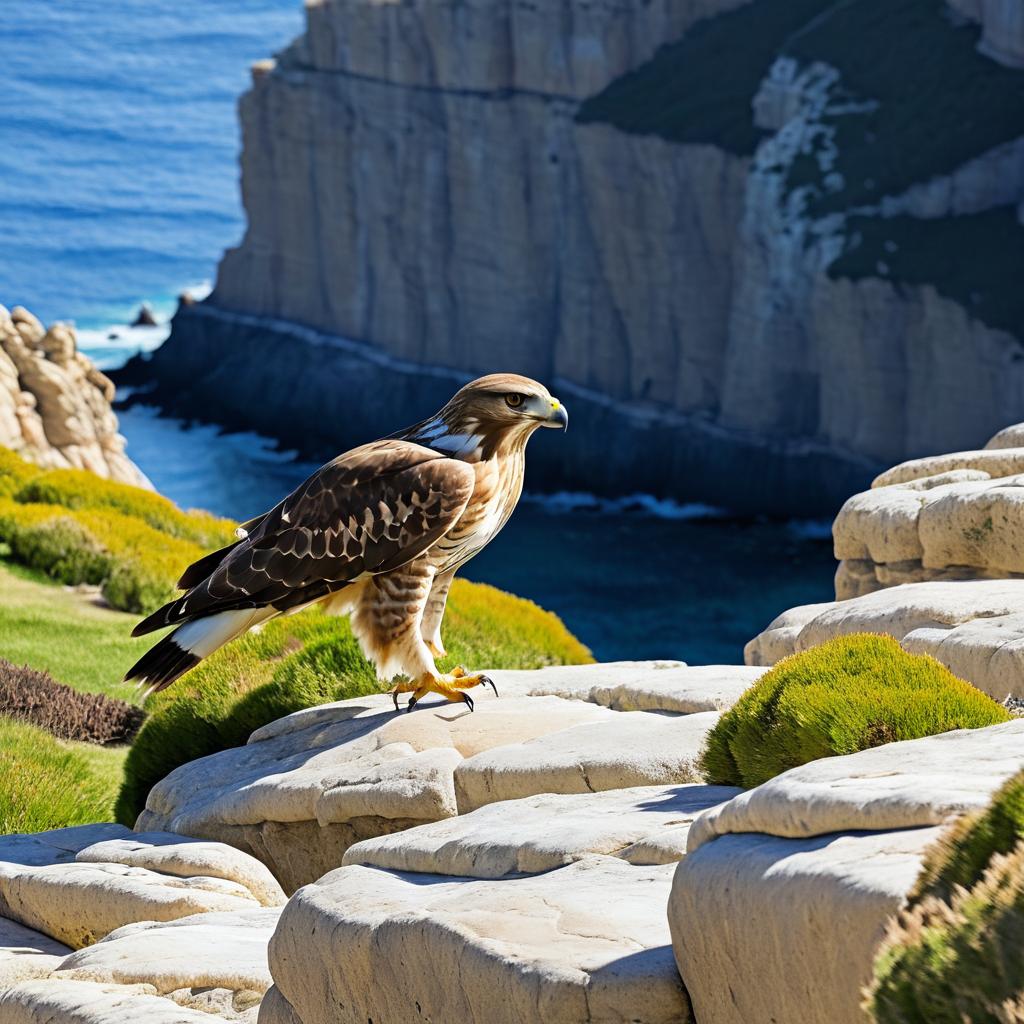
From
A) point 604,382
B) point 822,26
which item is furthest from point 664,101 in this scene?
point 604,382

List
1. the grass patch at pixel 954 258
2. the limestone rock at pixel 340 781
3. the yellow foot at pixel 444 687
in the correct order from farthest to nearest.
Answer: the grass patch at pixel 954 258, the yellow foot at pixel 444 687, the limestone rock at pixel 340 781

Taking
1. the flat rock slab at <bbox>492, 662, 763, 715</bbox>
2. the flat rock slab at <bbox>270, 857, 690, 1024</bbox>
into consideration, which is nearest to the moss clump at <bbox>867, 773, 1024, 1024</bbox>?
the flat rock slab at <bbox>270, 857, 690, 1024</bbox>

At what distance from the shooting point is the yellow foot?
1058 centimetres

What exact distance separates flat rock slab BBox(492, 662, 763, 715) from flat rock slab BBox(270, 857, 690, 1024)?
10.5 ft

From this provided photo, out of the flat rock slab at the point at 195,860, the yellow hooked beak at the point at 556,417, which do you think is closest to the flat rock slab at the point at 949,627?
the yellow hooked beak at the point at 556,417

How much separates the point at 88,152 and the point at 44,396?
110 m

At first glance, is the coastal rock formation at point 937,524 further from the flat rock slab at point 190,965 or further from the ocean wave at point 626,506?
the ocean wave at point 626,506

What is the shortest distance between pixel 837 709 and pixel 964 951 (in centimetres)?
335

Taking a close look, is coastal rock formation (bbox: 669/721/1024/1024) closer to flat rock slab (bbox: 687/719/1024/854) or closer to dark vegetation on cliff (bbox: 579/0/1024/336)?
flat rock slab (bbox: 687/719/1024/854)

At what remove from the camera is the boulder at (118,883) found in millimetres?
8852

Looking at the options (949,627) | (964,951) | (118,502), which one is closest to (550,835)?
(964,951)

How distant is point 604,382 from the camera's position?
84.4m

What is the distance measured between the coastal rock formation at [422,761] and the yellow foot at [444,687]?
106 mm

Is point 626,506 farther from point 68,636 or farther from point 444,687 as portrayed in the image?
point 444,687
